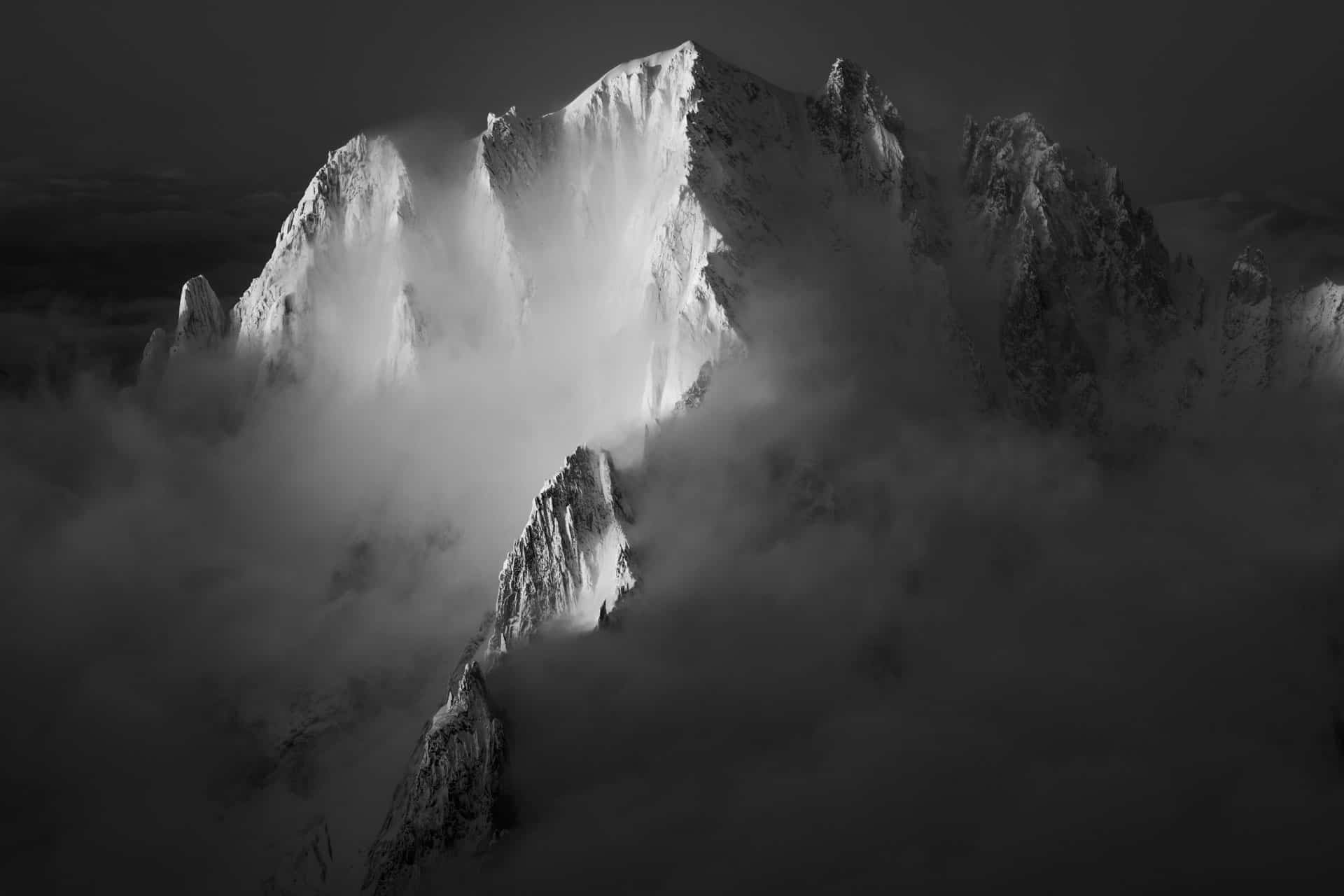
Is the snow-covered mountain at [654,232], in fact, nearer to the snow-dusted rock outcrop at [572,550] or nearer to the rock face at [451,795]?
the snow-dusted rock outcrop at [572,550]

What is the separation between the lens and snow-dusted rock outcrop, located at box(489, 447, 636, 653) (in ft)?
467

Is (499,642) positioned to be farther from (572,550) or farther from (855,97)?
(855,97)

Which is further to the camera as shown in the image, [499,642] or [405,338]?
[405,338]

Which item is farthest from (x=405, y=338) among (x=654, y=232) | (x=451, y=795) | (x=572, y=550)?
(x=451, y=795)

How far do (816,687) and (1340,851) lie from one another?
101 meters

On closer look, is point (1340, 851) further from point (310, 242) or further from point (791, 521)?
point (310, 242)

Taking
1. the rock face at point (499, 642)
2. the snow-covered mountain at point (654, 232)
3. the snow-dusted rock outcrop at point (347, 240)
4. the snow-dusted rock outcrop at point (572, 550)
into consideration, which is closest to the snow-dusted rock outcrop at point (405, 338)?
the snow-covered mountain at point (654, 232)

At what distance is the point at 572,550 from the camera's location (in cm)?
14362

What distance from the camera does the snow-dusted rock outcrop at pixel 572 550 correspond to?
142 m

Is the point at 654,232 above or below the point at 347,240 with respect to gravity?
below

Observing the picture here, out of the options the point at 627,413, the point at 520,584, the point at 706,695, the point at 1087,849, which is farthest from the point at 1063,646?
the point at 520,584

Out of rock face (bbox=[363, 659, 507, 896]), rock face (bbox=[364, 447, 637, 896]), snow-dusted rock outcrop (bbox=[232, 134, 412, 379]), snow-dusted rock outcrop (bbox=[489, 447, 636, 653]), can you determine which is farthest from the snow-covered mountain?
rock face (bbox=[363, 659, 507, 896])

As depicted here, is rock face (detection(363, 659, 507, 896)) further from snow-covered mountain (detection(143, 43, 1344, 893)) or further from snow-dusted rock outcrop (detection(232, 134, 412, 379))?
snow-dusted rock outcrop (detection(232, 134, 412, 379))

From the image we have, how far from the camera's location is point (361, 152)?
197 m
